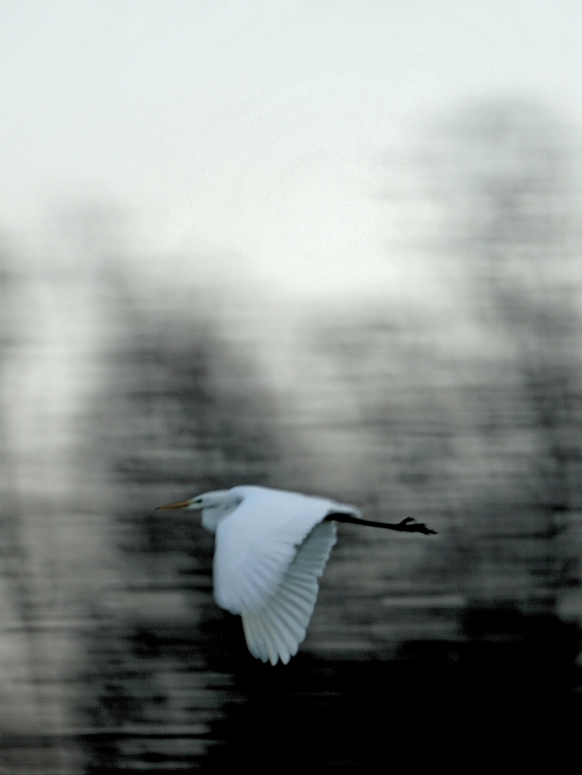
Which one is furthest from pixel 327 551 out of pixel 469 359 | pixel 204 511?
pixel 469 359

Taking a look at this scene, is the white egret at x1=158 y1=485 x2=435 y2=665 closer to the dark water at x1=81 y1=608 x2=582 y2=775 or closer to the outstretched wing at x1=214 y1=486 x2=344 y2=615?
the outstretched wing at x1=214 y1=486 x2=344 y2=615

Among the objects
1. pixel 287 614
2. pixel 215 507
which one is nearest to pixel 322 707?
pixel 215 507

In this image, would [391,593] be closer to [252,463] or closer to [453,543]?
[453,543]

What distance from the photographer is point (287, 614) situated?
4129 mm

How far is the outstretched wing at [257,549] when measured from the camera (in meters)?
3.84

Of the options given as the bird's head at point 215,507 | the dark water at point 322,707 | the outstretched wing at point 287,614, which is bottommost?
the dark water at point 322,707

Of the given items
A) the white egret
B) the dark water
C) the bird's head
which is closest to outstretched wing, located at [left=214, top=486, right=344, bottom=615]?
the white egret

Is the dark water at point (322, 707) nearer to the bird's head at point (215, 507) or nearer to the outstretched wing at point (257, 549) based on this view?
the bird's head at point (215, 507)

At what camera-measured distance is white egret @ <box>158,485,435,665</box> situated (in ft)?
12.7

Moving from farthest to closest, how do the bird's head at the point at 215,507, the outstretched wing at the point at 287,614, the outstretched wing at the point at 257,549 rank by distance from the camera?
the bird's head at the point at 215,507, the outstretched wing at the point at 287,614, the outstretched wing at the point at 257,549

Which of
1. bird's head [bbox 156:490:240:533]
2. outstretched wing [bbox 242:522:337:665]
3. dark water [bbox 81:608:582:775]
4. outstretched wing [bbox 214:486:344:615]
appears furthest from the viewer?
dark water [bbox 81:608:582:775]

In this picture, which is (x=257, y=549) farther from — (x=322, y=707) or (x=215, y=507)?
(x=322, y=707)

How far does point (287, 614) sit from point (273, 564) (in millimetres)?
303

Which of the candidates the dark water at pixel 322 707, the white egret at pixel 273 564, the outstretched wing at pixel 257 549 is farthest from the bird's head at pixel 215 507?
the dark water at pixel 322 707
